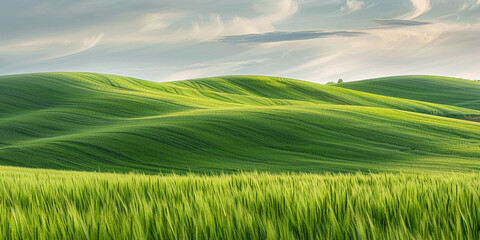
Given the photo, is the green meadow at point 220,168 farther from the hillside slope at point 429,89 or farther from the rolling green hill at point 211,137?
the hillside slope at point 429,89

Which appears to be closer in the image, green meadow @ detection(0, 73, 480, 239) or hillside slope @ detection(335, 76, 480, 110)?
green meadow @ detection(0, 73, 480, 239)

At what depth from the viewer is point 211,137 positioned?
810 inches

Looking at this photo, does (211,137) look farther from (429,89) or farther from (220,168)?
(429,89)

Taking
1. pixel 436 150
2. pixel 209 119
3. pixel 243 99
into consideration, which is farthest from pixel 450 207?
pixel 243 99

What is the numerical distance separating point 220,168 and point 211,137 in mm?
4624

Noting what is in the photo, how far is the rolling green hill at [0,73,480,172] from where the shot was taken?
17125 millimetres

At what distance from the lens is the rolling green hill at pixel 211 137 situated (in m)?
17.1

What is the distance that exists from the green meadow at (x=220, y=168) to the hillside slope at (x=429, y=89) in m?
15.9

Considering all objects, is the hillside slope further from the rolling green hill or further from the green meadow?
the rolling green hill

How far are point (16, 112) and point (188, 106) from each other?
39.6 feet

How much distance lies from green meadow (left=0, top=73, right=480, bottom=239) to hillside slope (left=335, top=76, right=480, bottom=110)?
15.9 m

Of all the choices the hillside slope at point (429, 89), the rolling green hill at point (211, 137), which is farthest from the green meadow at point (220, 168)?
the hillside slope at point (429, 89)

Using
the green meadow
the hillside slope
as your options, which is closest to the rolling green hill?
the green meadow

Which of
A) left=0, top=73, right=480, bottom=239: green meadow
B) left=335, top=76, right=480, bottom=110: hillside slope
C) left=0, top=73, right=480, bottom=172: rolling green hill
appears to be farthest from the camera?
left=335, top=76, right=480, bottom=110: hillside slope
